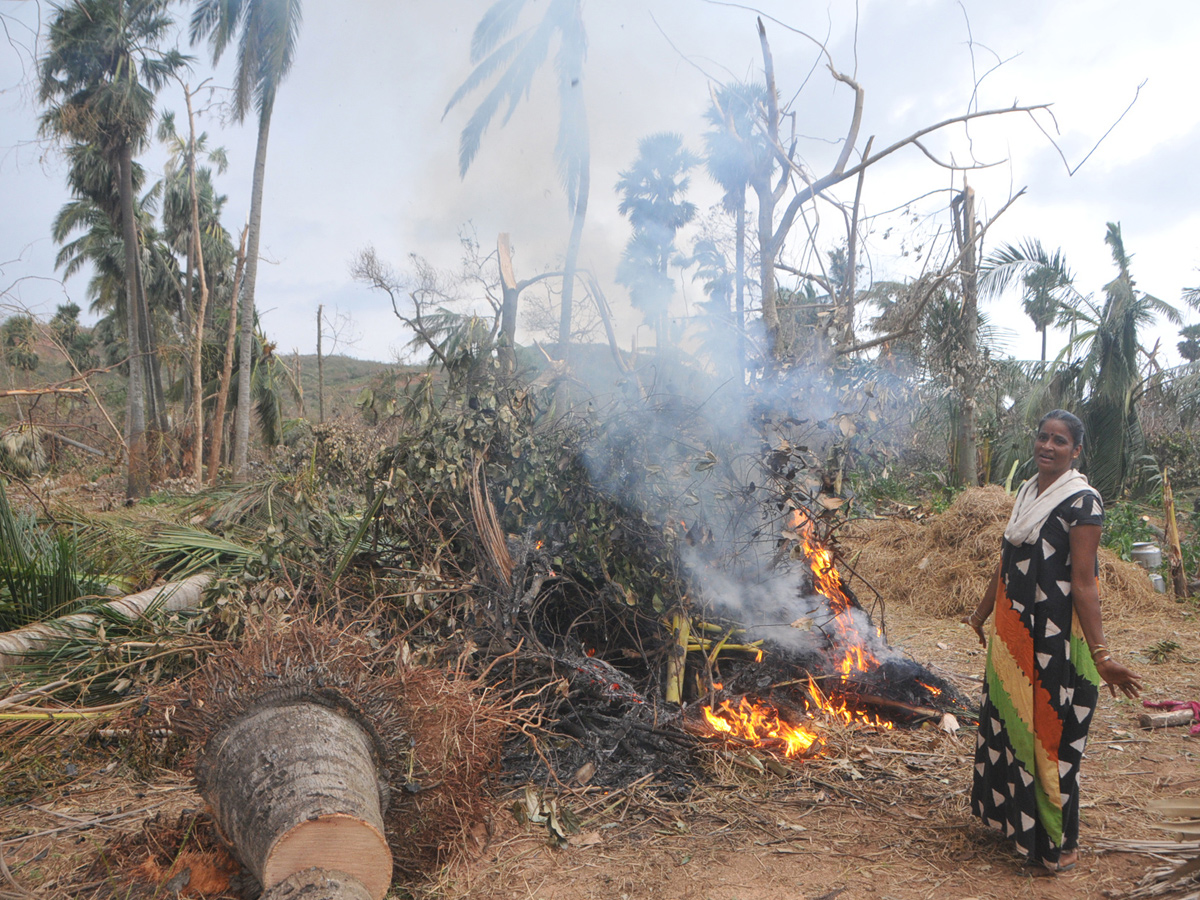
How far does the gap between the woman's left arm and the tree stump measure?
2.53 meters

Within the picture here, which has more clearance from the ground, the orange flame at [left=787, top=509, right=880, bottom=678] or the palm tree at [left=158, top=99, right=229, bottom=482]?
the palm tree at [left=158, top=99, right=229, bottom=482]

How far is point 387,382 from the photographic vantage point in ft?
14.7

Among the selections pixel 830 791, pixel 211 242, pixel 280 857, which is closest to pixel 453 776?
pixel 280 857

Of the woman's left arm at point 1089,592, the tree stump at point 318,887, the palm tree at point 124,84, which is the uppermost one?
the palm tree at point 124,84

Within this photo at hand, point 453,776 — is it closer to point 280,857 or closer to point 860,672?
point 280,857

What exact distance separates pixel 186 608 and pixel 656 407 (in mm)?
3318

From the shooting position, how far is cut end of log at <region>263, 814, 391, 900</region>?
2.04 m

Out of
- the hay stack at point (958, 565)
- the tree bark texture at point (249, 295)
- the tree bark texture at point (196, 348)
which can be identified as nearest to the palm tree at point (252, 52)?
the tree bark texture at point (249, 295)

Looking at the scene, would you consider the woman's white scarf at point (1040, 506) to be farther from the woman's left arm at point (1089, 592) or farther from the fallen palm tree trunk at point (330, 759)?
the fallen palm tree trunk at point (330, 759)

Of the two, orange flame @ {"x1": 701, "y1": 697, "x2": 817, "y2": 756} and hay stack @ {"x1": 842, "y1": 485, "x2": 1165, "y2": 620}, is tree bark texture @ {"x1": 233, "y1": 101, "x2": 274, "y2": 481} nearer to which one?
hay stack @ {"x1": 842, "y1": 485, "x2": 1165, "y2": 620}

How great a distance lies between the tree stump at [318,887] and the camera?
1.97m

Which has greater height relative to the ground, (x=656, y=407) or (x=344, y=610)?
(x=656, y=407)

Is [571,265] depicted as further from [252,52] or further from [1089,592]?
[252,52]

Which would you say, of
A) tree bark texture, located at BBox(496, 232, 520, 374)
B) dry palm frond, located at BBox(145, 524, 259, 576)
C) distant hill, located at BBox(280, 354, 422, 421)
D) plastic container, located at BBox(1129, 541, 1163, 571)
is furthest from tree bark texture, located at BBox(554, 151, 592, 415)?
distant hill, located at BBox(280, 354, 422, 421)
